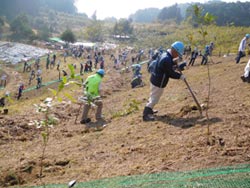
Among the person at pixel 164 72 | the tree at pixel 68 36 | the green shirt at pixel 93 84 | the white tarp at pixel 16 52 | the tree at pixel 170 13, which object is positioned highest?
the tree at pixel 170 13

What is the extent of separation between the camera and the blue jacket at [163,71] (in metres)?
6.51

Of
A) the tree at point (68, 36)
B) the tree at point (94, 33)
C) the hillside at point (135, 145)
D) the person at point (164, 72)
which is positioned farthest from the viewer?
the tree at point (94, 33)

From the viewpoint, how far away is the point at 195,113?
671 cm

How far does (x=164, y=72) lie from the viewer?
6699 millimetres

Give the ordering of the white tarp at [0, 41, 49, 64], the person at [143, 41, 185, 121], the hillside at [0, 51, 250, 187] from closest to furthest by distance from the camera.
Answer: the hillside at [0, 51, 250, 187], the person at [143, 41, 185, 121], the white tarp at [0, 41, 49, 64]

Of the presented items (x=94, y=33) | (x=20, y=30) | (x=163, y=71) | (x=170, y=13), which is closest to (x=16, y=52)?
(x=20, y=30)

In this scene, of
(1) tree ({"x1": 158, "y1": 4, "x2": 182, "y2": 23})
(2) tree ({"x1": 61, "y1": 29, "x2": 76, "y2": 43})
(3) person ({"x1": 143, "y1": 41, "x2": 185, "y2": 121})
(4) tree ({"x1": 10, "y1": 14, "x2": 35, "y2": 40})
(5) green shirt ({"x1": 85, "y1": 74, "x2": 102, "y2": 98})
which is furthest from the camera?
(1) tree ({"x1": 158, "y1": 4, "x2": 182, "y2": 23})

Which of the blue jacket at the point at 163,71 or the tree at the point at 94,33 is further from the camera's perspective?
the tree at the point at 94,33

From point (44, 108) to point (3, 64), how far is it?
5304 cm

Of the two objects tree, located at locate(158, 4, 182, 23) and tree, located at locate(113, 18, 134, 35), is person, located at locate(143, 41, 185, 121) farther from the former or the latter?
tree, located at locate(158, 4, 182, 23)

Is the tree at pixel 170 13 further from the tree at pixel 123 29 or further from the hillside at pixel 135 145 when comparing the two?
the hillside at pixel 135 145

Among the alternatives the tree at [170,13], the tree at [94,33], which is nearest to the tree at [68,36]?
the tree at [94,33]

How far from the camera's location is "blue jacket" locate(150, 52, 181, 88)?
6508 millimetres

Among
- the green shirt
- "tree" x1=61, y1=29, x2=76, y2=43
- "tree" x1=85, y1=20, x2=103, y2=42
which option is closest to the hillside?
the green shirt
